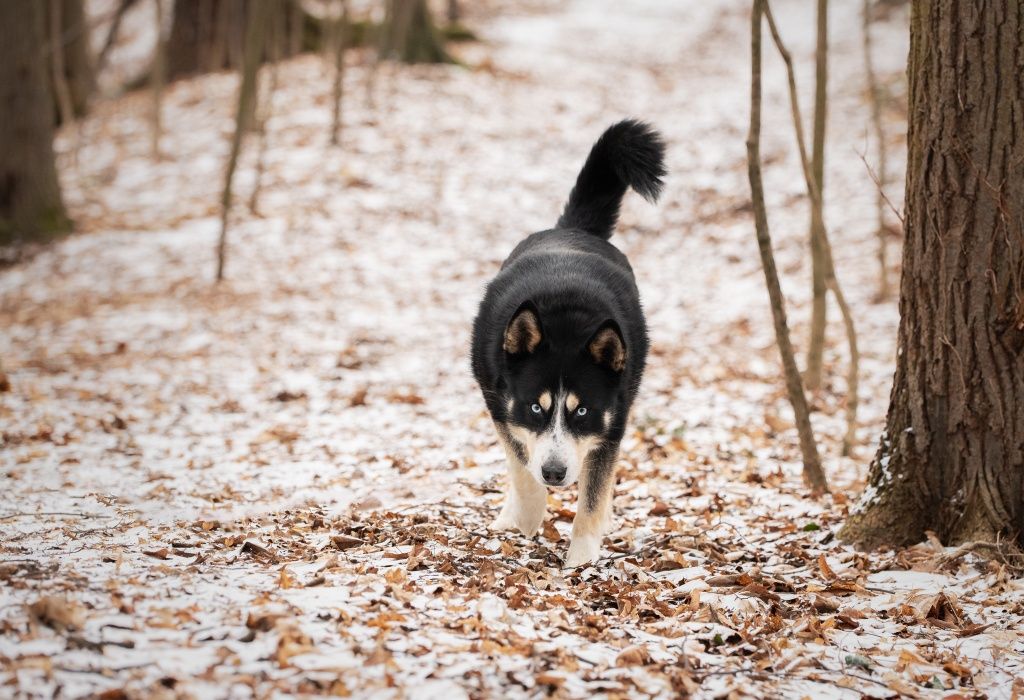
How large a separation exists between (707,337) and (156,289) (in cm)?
695

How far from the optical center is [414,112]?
17969 millimetres

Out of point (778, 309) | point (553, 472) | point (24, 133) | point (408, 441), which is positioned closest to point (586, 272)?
point (553, 472)

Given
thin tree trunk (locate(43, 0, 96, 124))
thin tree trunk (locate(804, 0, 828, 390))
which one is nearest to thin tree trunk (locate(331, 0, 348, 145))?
thin tree trunk (locate(43, 0, 96, 124))

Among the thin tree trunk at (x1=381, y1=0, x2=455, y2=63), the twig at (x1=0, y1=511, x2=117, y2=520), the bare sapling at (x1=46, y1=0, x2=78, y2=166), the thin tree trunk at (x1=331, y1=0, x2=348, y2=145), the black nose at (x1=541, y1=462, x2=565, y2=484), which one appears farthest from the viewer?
the thin tree trunk at (x1=381, y1=0, x2=455, y2=63)

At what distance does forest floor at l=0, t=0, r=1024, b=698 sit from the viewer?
11.2ft

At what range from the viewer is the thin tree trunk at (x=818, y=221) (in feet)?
24.5

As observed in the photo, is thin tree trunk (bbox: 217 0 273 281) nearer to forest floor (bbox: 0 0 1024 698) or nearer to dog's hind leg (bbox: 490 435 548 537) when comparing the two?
forest floor (bbox: 0 0 1024 698)

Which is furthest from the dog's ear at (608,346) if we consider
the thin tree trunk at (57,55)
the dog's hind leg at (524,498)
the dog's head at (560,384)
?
the thin tree trunk at (57,55)

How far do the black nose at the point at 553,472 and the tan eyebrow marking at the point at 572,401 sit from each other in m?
0.34

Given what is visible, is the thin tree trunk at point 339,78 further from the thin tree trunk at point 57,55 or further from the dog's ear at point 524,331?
the dog's ear at point 524,331

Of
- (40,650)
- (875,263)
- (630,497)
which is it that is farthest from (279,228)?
(40,650)

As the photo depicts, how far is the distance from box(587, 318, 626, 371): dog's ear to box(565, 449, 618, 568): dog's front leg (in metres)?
0.53

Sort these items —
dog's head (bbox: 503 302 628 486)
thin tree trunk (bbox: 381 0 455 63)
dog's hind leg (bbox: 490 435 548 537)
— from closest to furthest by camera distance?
dog's head (bbox: 503 302 628 486) < dog's hind leg (bbox: 490 435 548 537) < thin tree trunk (bbox: 381 0 455 63)

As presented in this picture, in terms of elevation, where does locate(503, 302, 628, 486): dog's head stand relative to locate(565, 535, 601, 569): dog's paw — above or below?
above
